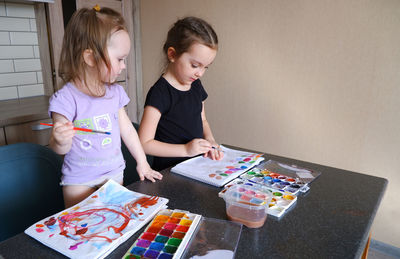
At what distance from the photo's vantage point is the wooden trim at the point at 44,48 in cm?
215

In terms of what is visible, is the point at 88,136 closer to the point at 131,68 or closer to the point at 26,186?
the point at 26,186

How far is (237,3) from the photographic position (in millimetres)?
2168

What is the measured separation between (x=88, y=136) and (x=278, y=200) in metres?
0.60

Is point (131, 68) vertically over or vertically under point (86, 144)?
over

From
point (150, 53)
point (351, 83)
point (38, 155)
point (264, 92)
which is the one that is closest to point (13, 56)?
point (150, 53)

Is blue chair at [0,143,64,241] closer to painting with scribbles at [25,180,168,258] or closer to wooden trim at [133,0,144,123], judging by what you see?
painting with scribbles at [25,180,168,258]

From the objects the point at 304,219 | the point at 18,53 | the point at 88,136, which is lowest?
the point at 304,219

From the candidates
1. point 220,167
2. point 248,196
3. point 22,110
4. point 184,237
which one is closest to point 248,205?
point 248,196

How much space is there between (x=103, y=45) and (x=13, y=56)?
1648 mm

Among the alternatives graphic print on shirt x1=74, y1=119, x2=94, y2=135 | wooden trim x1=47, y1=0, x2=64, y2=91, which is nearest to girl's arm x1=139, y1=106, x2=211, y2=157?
graphic print on shirt x1=74, y1=119, x2=94, y2=135

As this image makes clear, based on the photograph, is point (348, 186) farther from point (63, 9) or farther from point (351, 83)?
point (63, 9)

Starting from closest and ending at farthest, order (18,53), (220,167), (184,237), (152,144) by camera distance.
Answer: (184,237) → (220,167) → (152,144) → (18,53)

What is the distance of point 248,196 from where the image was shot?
737 millimetres

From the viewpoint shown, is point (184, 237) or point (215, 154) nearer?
point (184, 237)
